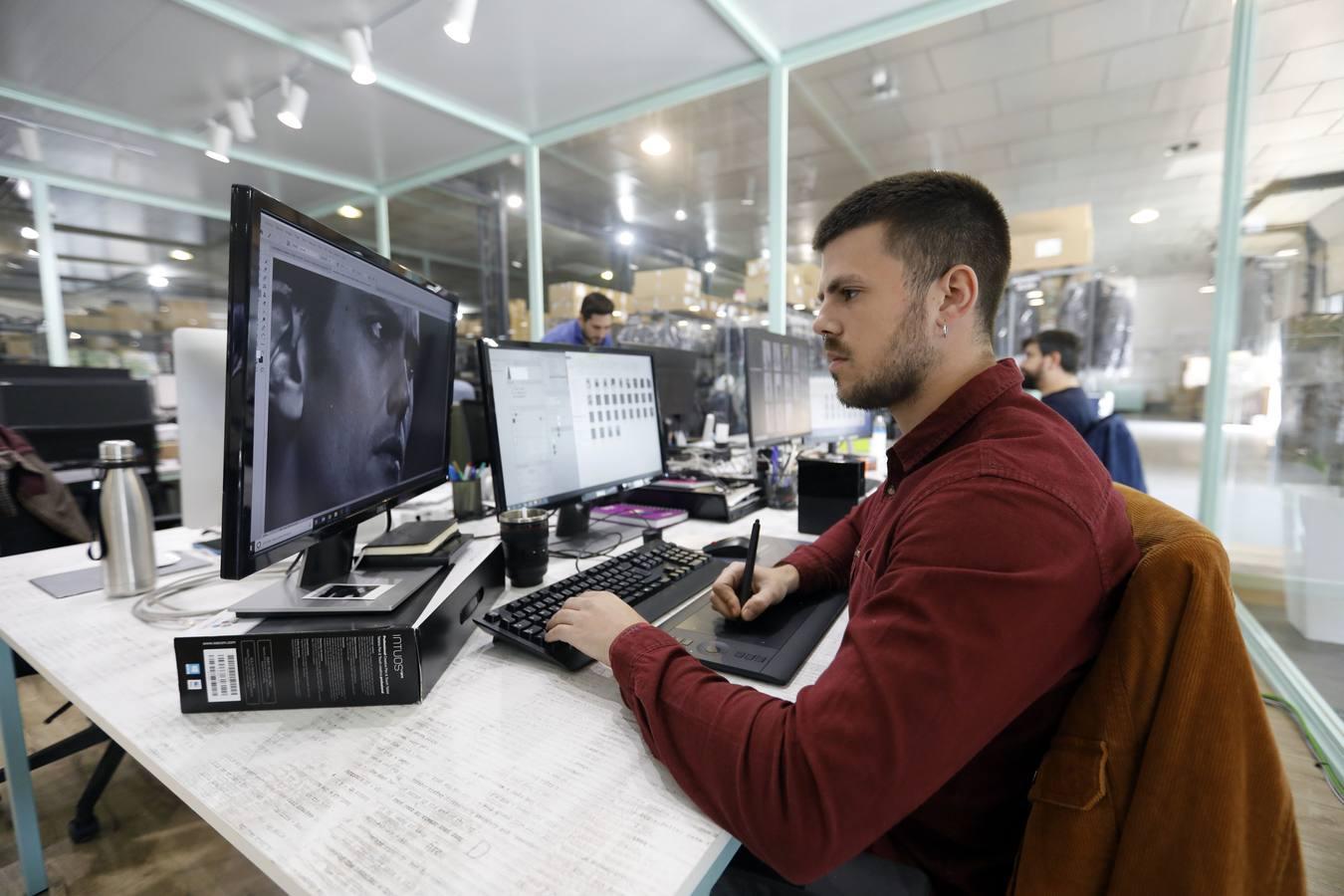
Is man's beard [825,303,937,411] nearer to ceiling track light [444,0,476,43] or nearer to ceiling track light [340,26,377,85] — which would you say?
ceiling track light [444,0,476,43]

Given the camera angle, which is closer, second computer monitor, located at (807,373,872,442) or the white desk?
the white desk

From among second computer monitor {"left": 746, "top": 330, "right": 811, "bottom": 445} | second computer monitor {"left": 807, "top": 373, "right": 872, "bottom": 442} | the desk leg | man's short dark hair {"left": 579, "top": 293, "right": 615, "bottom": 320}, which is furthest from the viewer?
man's short dark hair {"left": 579, "top": 293, "right": 615, "bottom": 320}

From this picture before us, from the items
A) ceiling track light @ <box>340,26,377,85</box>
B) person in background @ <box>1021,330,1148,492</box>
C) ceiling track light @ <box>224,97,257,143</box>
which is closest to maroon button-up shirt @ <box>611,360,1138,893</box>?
person in background @ <box>1021,330,1148,492</box>

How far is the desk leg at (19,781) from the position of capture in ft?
3.68

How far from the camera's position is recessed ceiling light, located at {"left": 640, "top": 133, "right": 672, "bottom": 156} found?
12.8 ft

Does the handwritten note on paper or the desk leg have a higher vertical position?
the handwritten note on paper

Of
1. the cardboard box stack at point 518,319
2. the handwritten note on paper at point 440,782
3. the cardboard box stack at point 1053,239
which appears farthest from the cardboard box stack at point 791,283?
the handwritten note on paper at point 440,782

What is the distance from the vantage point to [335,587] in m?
0.77

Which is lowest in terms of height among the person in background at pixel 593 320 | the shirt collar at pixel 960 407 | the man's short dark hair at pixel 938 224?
the shirt collar at pixel 960 407

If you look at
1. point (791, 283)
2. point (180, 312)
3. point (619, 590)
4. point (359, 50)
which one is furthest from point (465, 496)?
point (180, 312)

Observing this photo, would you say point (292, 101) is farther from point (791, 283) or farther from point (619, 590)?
point (619, 590)

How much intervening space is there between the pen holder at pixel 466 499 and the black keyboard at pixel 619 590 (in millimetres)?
619

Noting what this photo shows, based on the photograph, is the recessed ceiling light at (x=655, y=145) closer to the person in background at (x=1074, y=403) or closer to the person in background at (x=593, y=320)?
the person in background at (x=593, y=320)

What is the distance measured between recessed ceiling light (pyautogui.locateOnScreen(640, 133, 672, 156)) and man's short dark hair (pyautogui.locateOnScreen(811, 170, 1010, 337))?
11.5 feet
